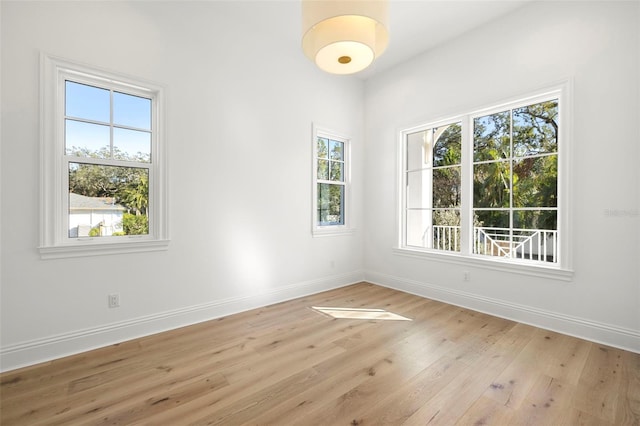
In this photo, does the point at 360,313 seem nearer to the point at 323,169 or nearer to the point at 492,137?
the point at 323,169

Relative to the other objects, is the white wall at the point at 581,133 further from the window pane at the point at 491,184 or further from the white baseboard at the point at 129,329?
the white baseboard at the point at 129,329

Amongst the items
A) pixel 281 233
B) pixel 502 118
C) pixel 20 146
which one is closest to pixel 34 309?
pixel 20 146

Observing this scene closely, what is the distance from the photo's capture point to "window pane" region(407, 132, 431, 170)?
4.46m

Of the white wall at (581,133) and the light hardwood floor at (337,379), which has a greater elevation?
the white wall at (581,133)

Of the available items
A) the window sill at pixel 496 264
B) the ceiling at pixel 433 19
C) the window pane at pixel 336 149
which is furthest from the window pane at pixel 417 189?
the ceiling at pixel 433 19

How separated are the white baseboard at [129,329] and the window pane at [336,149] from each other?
1.99m

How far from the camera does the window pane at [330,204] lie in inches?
174

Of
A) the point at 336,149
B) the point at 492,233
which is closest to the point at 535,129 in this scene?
the point at 492,233

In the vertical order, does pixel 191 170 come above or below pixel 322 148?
below

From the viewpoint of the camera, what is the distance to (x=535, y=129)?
3229 millimetres

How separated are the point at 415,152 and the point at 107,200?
3.94 metres

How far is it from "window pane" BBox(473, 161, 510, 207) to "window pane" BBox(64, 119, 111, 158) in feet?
13.2

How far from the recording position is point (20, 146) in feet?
7.41

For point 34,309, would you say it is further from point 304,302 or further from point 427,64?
point 427,64
